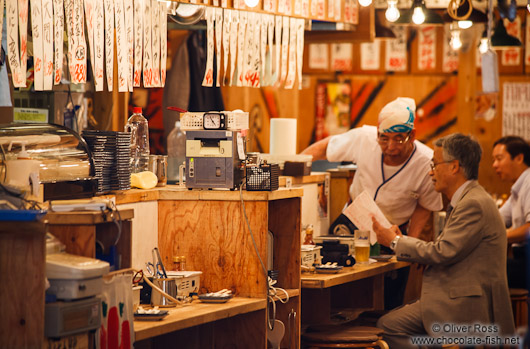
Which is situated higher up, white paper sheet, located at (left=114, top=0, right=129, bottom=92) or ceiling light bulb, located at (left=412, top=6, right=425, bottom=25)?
ceiling light bulb, located at (left=412, top=6, right=425, bottom=25)

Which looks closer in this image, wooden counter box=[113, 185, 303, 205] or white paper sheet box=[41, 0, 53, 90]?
white paper sheet box=[41, 0, 53, 90]

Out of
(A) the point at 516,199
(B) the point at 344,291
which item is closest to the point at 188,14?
(B) the point at 344,291

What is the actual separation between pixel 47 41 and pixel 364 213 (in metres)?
2.42

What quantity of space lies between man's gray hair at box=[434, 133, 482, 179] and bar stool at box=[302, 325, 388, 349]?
3.65 feet

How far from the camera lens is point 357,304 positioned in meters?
5.88

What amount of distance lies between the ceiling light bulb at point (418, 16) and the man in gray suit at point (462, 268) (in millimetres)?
1502

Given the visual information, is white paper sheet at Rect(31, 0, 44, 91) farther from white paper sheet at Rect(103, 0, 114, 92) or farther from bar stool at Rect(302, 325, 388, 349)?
bar stool at Rect(302, 325, 388, 349)

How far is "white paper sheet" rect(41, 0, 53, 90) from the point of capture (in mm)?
4141

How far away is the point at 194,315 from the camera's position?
12.6 feet

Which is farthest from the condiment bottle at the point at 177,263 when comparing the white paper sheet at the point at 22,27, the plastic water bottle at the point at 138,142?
the white paper sheet at the point at 22,27

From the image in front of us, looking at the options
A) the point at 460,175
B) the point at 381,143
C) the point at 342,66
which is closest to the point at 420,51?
the point at 342,66

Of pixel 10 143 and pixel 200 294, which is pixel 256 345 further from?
pixel 10 143

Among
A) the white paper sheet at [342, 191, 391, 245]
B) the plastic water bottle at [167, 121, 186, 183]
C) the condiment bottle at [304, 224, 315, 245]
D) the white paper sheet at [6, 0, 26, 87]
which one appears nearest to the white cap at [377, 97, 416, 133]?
the white paper sheet at [342, 191, 391, 245]

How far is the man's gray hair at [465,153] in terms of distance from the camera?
5.15 metres
